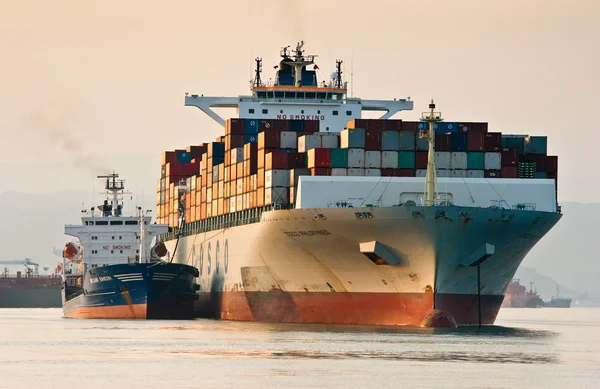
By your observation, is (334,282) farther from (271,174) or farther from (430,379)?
(430,379)

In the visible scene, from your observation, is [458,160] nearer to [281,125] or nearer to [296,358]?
[281,125]

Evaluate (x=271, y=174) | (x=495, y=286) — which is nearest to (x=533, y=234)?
(x=495, y=286)

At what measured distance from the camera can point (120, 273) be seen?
74.2 meters

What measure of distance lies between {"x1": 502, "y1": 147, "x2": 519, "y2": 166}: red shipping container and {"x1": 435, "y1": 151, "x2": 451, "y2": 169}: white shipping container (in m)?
2.77

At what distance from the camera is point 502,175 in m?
63.8

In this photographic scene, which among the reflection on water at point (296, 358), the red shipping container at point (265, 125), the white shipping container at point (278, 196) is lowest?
the reflection on water at point (296, 358)

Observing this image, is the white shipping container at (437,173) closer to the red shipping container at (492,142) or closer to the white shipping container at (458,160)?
the white shipping container at (458,160)

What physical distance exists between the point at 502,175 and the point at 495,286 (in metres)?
5.30

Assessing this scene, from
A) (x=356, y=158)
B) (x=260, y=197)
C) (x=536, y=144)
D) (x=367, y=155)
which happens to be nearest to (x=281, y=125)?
(x=260, y=197)

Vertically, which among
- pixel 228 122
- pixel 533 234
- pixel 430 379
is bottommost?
pixel 430 379

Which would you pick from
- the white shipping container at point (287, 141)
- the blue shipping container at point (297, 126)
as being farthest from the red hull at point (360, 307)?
the blue shipping container at point (297, 126)

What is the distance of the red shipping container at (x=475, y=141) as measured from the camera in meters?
63.6

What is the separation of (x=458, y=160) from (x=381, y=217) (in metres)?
7.31

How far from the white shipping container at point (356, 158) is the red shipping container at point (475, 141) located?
5347mm
